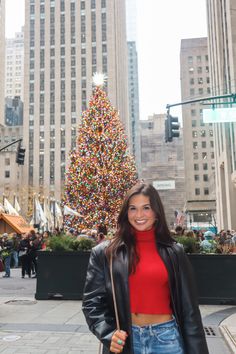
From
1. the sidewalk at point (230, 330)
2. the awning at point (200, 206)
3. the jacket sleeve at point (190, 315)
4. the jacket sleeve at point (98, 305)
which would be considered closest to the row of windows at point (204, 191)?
the awning at point (200, 206)

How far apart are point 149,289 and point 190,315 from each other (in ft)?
1.02

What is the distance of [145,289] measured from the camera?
8.64 feet

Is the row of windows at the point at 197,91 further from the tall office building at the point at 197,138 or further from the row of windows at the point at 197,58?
the row of windows at the point at 197,58

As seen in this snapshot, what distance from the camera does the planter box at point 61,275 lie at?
11227mm

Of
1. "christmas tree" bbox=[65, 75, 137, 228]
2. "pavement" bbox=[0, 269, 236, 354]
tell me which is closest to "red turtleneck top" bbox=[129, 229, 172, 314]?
"pavement" bbox=[0, 269, 236, 354]

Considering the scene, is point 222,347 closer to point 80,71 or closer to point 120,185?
point 120,185

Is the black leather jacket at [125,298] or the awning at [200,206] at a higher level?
the awning at [200,206]

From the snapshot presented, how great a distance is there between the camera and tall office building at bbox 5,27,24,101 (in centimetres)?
18200

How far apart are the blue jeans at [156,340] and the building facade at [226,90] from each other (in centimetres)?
3361

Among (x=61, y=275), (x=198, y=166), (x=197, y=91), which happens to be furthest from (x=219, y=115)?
(x=197, y=91)

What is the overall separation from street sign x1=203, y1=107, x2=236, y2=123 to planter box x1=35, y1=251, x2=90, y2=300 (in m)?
5.83

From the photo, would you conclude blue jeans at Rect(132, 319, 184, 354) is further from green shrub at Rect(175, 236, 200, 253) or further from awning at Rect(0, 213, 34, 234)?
awning at Rect(0, 213, 34, 234)

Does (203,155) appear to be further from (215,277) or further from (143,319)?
(143,319)

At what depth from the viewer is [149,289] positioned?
8.66 feet
